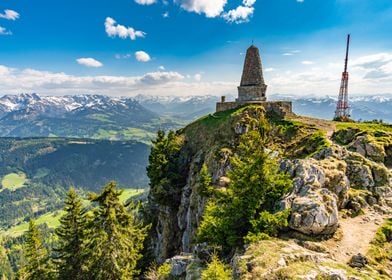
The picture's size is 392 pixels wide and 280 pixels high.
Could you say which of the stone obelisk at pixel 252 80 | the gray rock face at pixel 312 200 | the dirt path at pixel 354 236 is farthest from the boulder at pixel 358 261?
the stone obelisk at pixel 252 80

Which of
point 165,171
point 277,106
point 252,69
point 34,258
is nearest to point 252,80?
point 252,69

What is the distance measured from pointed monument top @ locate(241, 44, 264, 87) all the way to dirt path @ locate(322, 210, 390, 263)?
48.4 meters

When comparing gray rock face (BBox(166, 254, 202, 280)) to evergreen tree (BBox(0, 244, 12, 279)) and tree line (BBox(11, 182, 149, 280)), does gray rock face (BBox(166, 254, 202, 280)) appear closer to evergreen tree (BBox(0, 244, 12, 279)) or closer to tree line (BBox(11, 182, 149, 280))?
tree line (BBox(11, 182, 149, 280))

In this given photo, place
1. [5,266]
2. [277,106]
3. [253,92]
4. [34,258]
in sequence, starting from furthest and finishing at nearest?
[5,266], [253,92], [277,106], [34,258]

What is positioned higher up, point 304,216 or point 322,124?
point 322,124

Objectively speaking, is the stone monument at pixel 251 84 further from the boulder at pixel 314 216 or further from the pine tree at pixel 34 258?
the pine tree at pixel 34 258

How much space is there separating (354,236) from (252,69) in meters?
Result: 55.1

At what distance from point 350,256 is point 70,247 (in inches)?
1389

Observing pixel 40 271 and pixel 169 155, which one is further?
pixel 169 155

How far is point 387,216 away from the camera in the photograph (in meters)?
28.6

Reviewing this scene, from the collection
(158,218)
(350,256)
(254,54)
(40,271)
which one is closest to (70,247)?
(40,271)

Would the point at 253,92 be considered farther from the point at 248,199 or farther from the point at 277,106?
the point at 248,199

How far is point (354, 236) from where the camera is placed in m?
24.7

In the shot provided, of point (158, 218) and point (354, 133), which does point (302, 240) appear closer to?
point (354, 133)
